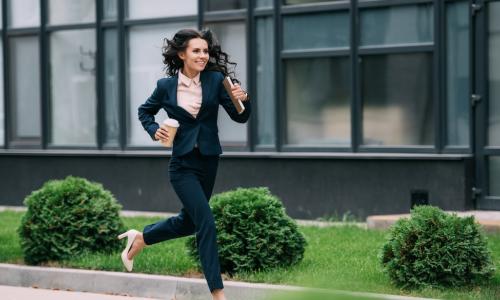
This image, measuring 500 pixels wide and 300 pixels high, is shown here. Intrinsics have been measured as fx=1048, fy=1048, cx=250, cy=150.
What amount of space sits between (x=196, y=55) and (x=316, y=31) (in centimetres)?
668

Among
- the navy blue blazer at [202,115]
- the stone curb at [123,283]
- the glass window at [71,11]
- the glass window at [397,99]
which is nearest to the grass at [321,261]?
the stone curb at [123,283]

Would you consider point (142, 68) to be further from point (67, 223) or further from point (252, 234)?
point (252, 234)

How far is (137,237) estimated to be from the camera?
7.49 m

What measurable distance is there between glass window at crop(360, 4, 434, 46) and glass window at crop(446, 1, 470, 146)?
0.82 feet

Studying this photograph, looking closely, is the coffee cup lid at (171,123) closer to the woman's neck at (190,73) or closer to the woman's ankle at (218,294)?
the woman's neck at (190,73)

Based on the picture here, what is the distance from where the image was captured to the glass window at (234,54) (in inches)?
551

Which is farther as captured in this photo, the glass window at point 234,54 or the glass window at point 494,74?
the glass window at point 234,54

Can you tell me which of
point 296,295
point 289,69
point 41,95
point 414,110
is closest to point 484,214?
point 414,110

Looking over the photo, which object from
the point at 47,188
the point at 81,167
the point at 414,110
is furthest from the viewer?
the point at 81,167

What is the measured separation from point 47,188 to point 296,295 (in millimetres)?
8377

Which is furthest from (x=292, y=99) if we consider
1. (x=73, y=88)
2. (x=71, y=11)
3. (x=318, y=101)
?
(x=71, y=11)

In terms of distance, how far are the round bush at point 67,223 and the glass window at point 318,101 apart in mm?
4387

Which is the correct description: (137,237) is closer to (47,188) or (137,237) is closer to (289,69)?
(47,188)

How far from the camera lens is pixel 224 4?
1412cm
